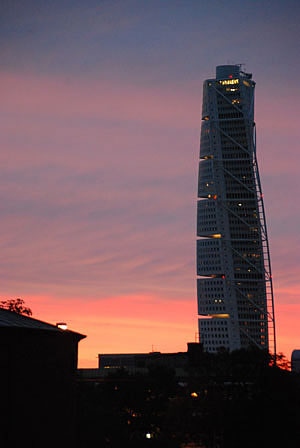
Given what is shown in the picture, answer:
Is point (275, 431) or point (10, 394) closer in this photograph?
point (10, 394)

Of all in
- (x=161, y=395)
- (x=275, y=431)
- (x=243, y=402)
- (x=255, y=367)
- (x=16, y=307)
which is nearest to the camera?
(x=275, y=431)

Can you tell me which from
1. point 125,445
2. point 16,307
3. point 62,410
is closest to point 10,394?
point 62,410

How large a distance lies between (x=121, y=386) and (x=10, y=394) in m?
63.4

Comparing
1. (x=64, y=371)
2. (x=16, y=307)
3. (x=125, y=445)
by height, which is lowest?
(x=125, y=445)

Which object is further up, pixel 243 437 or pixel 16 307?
pixel 16 307

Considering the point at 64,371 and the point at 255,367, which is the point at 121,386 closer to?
the point at 255,367

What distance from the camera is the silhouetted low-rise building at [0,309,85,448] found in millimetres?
41594

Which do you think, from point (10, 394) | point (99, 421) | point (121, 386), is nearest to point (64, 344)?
point (10, 394)

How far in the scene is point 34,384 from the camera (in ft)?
145

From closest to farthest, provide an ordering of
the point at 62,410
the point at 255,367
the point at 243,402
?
the point at 62,410, the point at 243,402, the point at 255,367

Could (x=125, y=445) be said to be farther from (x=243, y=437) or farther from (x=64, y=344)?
(x=64, y=344)

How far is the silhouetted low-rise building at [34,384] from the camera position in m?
41.6

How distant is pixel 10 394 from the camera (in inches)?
1642

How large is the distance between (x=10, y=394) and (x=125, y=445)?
110ft
